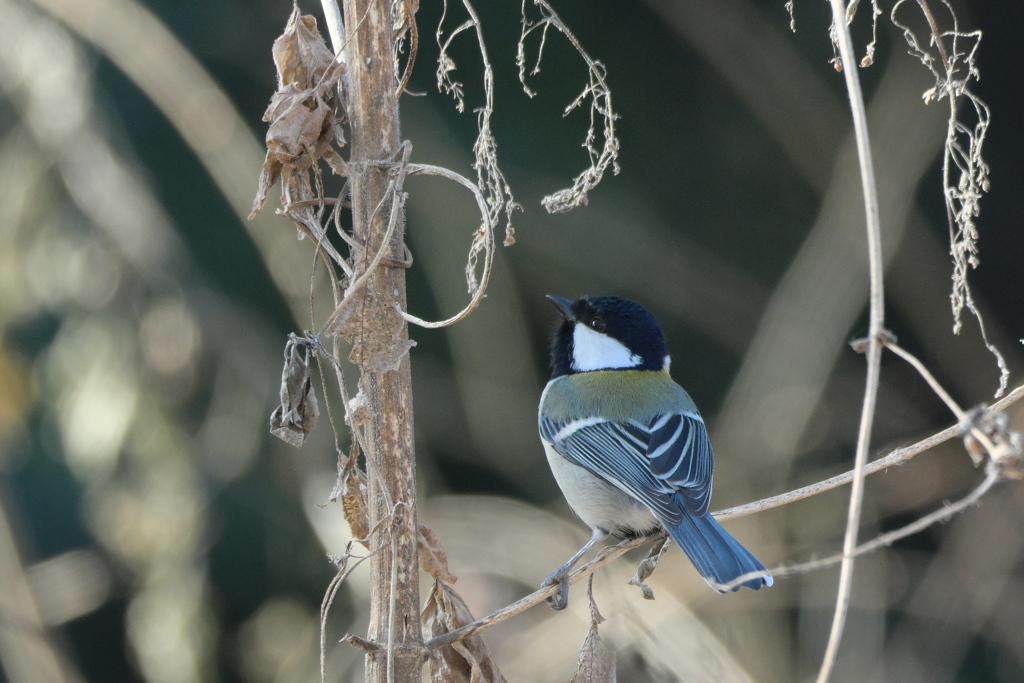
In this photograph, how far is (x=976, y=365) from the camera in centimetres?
420

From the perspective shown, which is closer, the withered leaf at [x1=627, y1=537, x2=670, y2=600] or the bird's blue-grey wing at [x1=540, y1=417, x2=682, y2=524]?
the withered leaf at [x1=627, y1=537, x2=670, y2=600]

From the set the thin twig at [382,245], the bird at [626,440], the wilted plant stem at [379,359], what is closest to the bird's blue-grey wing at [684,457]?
the bird at [626,440]

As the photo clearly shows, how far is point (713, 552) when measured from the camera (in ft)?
6.76

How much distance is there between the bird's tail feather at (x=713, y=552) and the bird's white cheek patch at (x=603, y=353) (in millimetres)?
768

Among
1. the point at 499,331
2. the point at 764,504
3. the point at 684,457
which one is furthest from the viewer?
the point at 499,331

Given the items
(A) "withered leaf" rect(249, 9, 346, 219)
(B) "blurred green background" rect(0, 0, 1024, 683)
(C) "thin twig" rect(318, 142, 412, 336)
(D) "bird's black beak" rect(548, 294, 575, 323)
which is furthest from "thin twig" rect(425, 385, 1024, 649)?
(B) "blurred green background" rect(0, 0, 1024, 683)

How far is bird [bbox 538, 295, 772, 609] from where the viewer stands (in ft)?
7.14

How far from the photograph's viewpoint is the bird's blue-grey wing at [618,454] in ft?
7.50

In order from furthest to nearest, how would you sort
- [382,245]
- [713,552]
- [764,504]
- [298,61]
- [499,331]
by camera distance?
[499,331] → [713,552] → [764,504] → [298,61] → [382,245]

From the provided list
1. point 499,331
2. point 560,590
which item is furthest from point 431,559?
point 499,331

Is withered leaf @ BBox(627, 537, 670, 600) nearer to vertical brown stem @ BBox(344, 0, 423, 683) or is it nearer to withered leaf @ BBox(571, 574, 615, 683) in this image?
withered leaf @ BBox(571, 574, 615, 683)

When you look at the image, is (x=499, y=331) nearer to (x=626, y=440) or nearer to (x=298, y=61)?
(x=626, y=440)

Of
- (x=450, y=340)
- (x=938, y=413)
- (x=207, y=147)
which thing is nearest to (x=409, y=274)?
(x=450, y=340)

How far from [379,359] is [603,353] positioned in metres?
1.62
